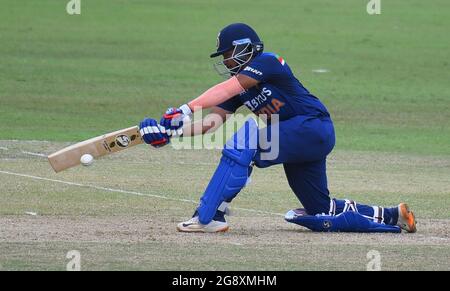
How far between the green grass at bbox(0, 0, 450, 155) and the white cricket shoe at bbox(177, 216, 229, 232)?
25.5 feet

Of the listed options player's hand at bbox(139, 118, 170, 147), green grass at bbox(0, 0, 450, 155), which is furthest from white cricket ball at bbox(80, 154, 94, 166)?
green grass at bbox(0, 0, 450, 155)

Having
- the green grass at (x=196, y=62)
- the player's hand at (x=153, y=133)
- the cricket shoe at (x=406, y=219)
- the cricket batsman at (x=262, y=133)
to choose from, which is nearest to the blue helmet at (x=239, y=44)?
the cricket batsman at (x=262, y=133)

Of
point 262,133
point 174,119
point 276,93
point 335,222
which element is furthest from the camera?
point 335,222

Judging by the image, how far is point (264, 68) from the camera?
10016 millimetres

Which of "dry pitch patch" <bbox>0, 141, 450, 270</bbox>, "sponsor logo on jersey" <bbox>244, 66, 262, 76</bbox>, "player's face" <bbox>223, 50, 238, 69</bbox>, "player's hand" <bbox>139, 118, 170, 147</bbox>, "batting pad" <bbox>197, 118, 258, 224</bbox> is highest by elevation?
"player's face" <bbox>223, 50, 238, 69</bbox>

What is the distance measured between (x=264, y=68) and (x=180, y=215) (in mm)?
2091

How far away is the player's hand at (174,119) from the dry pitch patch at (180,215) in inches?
34.4

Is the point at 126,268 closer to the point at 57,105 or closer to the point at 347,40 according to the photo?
the point at 57,105

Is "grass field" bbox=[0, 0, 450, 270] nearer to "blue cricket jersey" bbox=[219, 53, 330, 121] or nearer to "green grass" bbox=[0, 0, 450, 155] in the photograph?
"green grass" bbox=[0, 0, 450, 155]

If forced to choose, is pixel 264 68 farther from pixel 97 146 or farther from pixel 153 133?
pixel 97 146

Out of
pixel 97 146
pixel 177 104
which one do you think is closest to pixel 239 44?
pixel 97 146

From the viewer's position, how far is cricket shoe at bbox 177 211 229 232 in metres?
10.3
